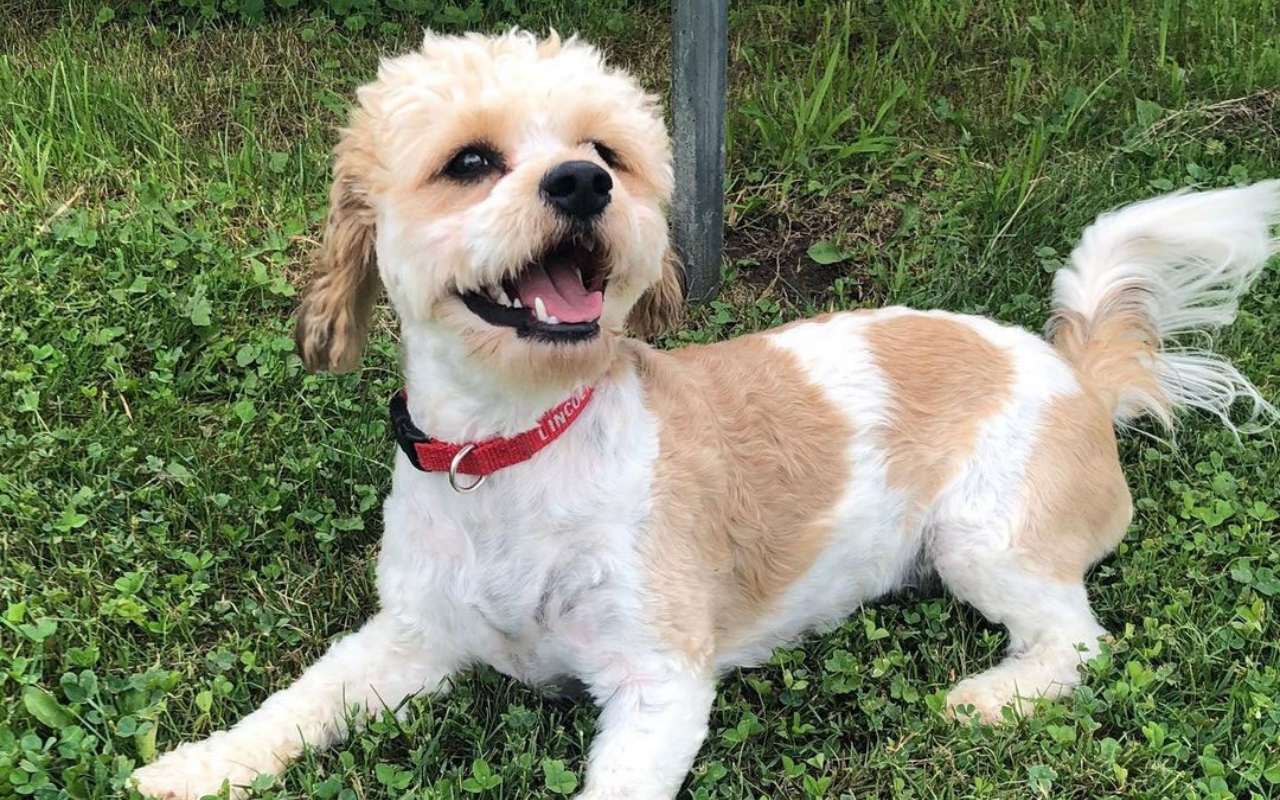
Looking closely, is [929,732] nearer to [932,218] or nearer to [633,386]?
[633,386]

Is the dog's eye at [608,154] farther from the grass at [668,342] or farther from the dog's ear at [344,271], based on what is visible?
the grass at [668,342]

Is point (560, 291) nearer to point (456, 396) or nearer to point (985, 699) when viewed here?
point (456, 396)

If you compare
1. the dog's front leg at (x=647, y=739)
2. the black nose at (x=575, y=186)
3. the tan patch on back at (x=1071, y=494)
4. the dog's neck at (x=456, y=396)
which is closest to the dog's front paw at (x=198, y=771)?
the dog's front leg at (x=647, y=739)

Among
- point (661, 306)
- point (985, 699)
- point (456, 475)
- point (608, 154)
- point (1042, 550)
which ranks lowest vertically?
point (985, 699)

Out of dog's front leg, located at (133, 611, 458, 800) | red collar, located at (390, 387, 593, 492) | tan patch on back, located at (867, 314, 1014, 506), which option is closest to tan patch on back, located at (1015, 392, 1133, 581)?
tan patch on back, located at (867, 314, 1014, 506)

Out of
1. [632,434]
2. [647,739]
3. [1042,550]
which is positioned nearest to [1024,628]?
[1042,550]

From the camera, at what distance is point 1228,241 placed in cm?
387

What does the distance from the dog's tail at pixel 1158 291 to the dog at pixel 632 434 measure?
0.01 meters

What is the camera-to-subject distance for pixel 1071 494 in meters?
3.53

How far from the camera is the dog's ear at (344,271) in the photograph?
9.33 ft

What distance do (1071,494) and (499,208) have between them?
6.52 feet

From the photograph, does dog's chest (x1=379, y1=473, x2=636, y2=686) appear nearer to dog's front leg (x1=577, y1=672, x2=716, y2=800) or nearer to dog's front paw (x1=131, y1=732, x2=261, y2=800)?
dog's front leg (x1=577, y1=672, x2=716, y2=800)

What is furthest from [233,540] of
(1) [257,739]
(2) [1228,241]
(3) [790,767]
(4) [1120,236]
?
(2) [1228,241]

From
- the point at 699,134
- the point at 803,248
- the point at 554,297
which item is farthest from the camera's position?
the point at 803,248
